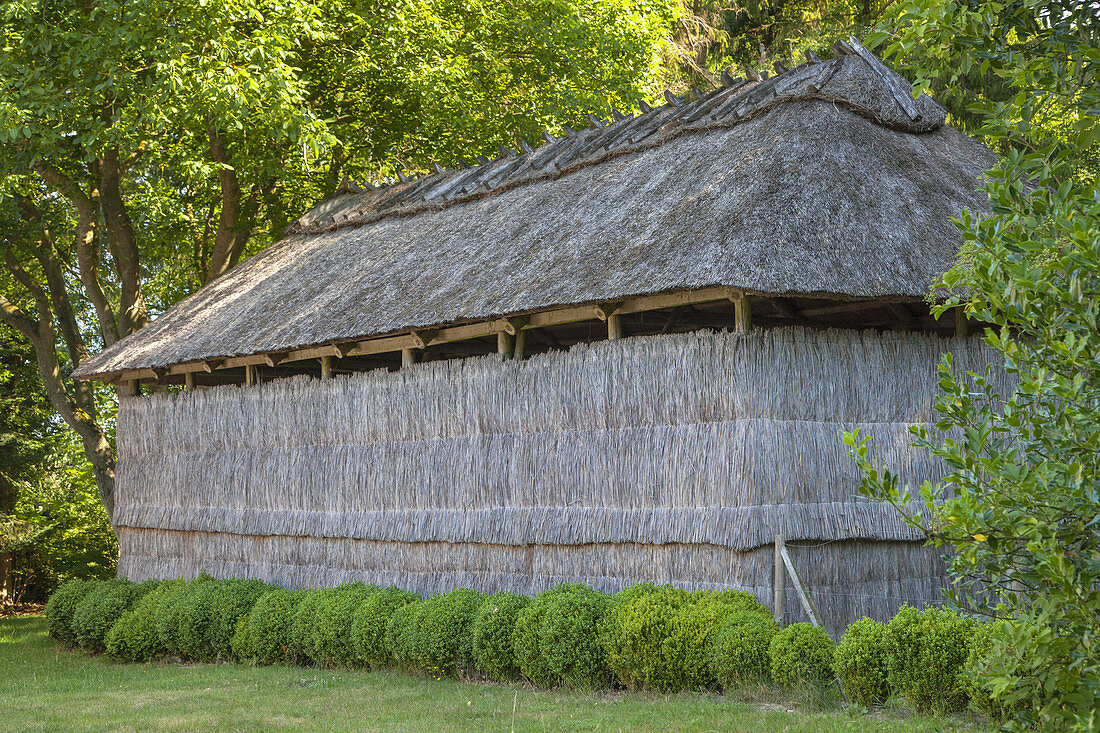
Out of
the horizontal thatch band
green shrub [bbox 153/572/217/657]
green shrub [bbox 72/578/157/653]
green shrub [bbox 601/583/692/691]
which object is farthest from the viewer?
green shrub [bbox 72/578/157/653]

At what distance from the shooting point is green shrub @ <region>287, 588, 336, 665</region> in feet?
37.1

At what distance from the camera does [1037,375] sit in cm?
338

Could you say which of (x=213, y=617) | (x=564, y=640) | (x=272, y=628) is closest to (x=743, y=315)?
(x=564, y=640)

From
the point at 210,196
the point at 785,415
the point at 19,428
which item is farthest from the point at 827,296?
the point at 19,428

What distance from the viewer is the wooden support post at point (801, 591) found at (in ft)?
27.5

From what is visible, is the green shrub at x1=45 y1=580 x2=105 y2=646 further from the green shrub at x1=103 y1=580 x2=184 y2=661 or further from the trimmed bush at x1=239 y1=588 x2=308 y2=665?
the trimmed bush at x1=239 y1=588 x2=308 y2=665

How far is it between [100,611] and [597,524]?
7.71 m

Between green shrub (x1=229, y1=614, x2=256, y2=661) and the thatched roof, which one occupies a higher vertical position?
the thatched roof

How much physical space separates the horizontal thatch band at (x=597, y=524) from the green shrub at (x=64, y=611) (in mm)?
2691

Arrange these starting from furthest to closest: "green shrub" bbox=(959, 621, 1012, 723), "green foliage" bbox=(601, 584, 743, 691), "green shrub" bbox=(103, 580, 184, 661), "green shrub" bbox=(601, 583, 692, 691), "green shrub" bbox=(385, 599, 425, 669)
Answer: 1. "green shrub" bbox=(103, 580, 184, 661)
2. "green shrub" bbox=(385, 599, 425, 669)
3. "green shrub" bbox=(601, 583, 692, 691)
4. "green foliage" bbox=(601, 584, 743, 691)
5. "green shrub" bbox=(959, 621, 1012, 723)

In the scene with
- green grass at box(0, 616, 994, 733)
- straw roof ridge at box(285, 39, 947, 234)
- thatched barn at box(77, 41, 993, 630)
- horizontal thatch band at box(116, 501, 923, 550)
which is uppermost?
straw roof ridge at box(285, 39, 947, 234)

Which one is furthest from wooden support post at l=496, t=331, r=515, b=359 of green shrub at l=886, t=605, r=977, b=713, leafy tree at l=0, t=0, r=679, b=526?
leafy tree at l=0, t=0, r=679, b=526

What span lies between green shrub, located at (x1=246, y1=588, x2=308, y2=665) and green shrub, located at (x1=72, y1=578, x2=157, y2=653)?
112 inches

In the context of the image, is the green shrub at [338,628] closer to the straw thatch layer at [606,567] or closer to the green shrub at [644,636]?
the straw thatch layer at [606,567]
